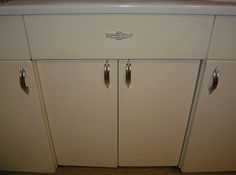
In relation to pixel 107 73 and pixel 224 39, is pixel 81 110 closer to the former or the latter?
pixel 107 73

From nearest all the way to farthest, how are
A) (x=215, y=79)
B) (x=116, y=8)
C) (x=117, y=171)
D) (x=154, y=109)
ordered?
(x=116, y=8) → (x=215, y=79) → (x=154, y=109) → (x=117, y=171)

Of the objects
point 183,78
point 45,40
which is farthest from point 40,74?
point 183,78

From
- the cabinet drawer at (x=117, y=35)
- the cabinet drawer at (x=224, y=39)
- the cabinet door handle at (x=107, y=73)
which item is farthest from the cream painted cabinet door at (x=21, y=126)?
the cabinet drawer at (x=224, y=39)

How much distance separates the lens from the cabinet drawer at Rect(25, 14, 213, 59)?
673mm

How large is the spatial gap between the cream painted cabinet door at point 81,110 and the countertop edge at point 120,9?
7.7 inches

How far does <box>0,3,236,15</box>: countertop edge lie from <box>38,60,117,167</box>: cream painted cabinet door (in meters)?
0.20

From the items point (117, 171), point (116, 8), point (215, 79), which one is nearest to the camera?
point (116, 8)

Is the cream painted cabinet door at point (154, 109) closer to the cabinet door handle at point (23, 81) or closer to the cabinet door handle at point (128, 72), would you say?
the cabinet door handle at point (128, 72)

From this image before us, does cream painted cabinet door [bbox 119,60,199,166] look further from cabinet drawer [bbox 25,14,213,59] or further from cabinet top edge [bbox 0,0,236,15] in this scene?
cabinet top edge [bbox 0,0,236,15]

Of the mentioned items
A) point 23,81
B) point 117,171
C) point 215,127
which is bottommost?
point 117,171

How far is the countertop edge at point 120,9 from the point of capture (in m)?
0.64

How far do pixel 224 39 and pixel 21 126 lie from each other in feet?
3.11

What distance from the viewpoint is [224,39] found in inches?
27.9

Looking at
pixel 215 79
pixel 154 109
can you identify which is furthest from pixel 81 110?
pixel 215 79
